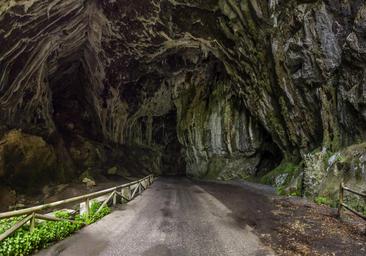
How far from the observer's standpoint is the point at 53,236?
26.2ft

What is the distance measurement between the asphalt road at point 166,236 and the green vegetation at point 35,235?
0.87ft

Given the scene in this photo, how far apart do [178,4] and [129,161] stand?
25492mm

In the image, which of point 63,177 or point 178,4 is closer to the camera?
point 178,4

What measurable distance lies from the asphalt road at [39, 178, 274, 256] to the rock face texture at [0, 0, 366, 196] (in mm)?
9823

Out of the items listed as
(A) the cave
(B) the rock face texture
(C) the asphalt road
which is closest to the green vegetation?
(C) the asphalt road

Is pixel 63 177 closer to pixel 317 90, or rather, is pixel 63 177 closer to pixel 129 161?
pixel 129 161

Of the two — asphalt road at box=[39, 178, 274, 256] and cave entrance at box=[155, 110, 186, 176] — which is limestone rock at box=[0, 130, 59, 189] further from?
cave entrance at box=[155, 110, 186, 176]

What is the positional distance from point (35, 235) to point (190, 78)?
3416 centimetres

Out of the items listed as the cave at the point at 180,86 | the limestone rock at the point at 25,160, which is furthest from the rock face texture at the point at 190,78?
the limestone rock at the point at 25,160

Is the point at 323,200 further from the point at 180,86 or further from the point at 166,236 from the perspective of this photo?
the point at 180,86

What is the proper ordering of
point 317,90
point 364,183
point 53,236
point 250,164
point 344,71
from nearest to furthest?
point 53,236 < point 364,183 < point 344,71 < point 317,90 < point 250,164

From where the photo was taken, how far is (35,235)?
7363 mm

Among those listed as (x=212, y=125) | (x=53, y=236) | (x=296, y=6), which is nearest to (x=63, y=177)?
(x=212, y=125)

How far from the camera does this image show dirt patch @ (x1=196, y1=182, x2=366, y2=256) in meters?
7.39
